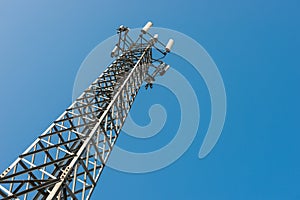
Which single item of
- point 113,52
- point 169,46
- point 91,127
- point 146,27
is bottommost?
point 91,127

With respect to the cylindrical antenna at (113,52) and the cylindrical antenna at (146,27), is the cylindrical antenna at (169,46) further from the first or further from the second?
the cylindrical antenna at (113,52)

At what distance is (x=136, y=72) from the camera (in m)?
11.8

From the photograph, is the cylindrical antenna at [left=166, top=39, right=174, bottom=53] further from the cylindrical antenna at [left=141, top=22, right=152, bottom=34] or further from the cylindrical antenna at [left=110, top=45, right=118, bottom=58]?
the cylindrical antenna at [left=110, top=45, right=118, bottom=58]

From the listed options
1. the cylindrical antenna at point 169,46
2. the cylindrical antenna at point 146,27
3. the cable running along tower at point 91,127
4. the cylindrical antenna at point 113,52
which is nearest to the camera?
the cable running along tower at point 91,127

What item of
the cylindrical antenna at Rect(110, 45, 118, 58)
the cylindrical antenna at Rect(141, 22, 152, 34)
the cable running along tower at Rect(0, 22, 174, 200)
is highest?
the cylindrical antenna at Rect(141, 22, 152, 34)

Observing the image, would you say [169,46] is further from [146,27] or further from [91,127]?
[91,127]

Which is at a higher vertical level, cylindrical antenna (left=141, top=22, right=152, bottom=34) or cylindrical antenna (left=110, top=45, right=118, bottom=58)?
cylindrical antenna (left=141, top=22, right=152, bottom=34)

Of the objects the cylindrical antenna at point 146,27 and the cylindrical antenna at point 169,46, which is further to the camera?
the cylindrical antenna at point 169,46

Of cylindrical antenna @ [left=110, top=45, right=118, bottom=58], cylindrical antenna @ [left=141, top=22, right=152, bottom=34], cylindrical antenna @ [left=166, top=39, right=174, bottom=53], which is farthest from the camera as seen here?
cylindrical antenna @ [left=166, top=39, right=174, bottom=53]

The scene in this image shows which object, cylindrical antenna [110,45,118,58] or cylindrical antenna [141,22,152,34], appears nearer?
cylindrical antenna [110,45,118,58]

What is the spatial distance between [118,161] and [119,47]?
17.1 ft

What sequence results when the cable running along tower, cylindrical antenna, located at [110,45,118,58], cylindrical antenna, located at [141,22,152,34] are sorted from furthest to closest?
1. cylindrical antenna, located at [141,22,152,34]
2. cylindrical antenna, located at [110,45,118,58]
3. the cable running along tower

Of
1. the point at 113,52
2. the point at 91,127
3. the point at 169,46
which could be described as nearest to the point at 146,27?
the point at 169,46

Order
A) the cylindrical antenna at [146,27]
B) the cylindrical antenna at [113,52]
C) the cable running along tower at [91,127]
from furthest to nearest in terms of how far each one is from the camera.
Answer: the cylindrical antenna at [146,27]
the cylindrical antenna at [113,52]
the cable running along tower at [91,127]
